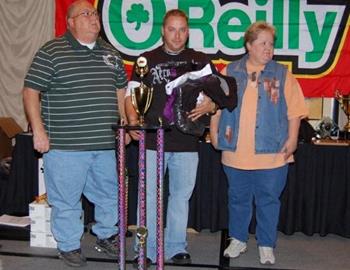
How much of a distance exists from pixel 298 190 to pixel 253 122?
913mm

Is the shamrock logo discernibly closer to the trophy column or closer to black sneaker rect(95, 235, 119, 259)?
black sneaker rect(95, 235, 119, 259)

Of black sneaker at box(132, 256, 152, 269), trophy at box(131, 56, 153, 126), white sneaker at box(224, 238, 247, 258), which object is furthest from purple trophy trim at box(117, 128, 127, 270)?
white sneaker at box(224, 238, 247, 258)

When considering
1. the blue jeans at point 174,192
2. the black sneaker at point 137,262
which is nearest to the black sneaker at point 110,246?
the black sneaker at point 137,262

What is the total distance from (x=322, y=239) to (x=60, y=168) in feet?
6.06

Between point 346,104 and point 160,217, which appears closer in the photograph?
point 160,217

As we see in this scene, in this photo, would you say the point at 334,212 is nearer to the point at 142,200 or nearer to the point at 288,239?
the point at 288,239

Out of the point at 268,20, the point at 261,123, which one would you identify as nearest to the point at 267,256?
the point at 261,123

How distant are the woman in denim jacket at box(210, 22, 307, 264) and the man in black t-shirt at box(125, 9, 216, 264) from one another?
0.21 m

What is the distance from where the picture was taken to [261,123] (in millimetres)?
3258

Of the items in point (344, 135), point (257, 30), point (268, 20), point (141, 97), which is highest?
point (268, 20)

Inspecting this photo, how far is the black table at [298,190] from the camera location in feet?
12.8

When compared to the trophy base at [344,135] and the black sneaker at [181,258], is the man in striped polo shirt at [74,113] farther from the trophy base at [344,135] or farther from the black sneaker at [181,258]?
the trophy base at [344,135]

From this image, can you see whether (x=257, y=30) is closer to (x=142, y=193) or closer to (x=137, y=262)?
(x=142, y=193)

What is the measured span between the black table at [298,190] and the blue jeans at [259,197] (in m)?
0.51
